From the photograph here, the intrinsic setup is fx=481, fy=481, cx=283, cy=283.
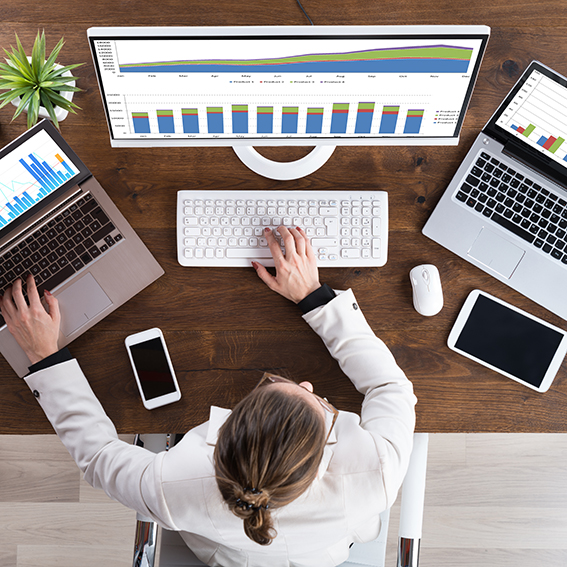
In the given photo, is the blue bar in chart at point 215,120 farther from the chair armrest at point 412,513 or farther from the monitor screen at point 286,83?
the chair armrest at point 412,513

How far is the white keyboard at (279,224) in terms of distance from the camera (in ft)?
3.59

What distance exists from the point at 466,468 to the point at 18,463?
5.53 feet

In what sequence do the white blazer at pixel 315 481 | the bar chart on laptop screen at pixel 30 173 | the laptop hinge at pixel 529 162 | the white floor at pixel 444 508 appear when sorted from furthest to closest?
the white floor at pixel 444 508
the laptop hinge at pixel 529 162
the bar chart on laptop screen at pixel 30 173
the white blazer at pixel 315 481

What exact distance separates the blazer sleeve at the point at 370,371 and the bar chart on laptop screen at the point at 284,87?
0.39 metres

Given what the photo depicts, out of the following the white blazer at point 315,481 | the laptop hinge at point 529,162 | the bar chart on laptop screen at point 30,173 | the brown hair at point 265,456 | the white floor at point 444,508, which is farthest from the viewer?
the white floor at point 444,508

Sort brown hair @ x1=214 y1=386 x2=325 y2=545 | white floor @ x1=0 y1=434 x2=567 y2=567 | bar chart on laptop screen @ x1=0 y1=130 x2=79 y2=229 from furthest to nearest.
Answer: white floor @ x1=0 y1=434 x2=567 y2=567 → bar chart on laptop screen @ x1=0 y1=130 x2=79 y2=229 → brown hair @ x1=214 y1=386 x2=325 y2=545

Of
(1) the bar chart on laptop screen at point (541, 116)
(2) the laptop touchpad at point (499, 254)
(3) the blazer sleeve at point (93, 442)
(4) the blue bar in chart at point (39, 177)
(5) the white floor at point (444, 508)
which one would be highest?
(1) the bar chart on laptop screen at point (541, 116)

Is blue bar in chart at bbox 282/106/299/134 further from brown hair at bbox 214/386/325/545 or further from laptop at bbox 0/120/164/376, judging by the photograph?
brown hair at bbox 214/386/325/545

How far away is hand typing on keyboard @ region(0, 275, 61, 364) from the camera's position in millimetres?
1023

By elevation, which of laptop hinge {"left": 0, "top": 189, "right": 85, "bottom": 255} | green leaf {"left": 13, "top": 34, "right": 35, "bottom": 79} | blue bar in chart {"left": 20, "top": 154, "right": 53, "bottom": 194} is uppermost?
green leaf {"left": 13, "top": 34, "right": 35, "bottom": 79}

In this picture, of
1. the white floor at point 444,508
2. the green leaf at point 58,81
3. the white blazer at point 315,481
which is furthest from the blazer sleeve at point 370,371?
the white floor at point 444,508

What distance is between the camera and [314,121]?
1.00 metres

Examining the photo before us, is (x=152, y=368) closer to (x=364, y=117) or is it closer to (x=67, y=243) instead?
(x=67, y=243)

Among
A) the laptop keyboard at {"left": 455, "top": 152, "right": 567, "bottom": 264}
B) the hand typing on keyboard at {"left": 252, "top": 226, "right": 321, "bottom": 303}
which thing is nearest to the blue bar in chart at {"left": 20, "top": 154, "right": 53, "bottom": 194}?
the hand typing on keyboard at {"left": 252, "top": 226, "right": 321, "bottom": 303}
